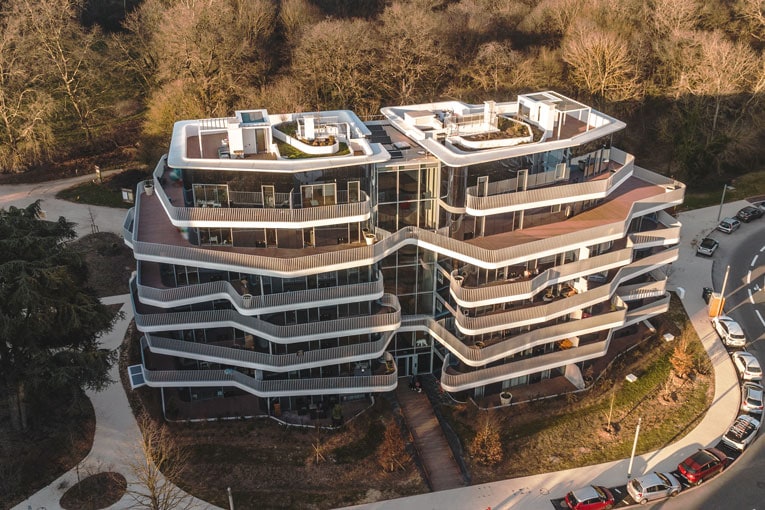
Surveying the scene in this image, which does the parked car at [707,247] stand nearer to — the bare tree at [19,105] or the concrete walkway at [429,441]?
the concrete walkway at [429,441]

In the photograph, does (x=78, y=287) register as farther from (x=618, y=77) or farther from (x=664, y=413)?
(x=618, y=77)

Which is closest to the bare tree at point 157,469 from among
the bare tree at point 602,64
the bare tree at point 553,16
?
the bare tree at point 602,64

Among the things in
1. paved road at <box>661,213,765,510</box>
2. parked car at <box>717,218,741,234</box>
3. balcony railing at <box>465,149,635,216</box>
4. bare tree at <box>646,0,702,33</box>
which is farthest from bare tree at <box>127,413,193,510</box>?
bare tree at <box>646,0,702,33</box>

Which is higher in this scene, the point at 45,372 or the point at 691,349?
the point at 45,372

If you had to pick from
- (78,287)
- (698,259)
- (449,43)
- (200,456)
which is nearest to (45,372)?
(78,287)

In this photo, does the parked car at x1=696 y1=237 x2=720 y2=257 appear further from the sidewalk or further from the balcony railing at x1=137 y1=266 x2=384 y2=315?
the balcony railing at x1=137 y1=266 x2=384 y2=315

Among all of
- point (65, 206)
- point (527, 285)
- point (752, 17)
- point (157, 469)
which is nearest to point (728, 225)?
point (752, 17)

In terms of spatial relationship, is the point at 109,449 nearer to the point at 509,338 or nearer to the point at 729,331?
the point at 509,338
